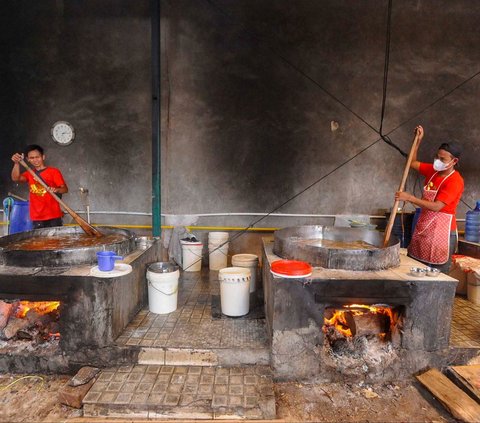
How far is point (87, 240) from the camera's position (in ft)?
15.0

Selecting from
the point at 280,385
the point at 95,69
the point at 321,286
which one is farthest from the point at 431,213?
the point at 95,69

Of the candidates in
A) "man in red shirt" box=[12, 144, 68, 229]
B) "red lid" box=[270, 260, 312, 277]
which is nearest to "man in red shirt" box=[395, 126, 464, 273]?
→ "red lid" box=[270, 260, 312, 277]

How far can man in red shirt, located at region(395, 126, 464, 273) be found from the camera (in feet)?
13.7

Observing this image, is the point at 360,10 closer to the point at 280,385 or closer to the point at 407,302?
the point at 407,302

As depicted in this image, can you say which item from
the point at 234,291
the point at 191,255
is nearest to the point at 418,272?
the point at 234,291

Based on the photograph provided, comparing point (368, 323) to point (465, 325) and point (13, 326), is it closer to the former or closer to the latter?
point (465, 325)

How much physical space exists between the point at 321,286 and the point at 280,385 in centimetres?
104

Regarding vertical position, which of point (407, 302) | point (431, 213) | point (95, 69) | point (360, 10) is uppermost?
point (360, 10)

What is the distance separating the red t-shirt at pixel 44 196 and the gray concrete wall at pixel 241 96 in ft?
4.46

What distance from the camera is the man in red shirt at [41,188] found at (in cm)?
528

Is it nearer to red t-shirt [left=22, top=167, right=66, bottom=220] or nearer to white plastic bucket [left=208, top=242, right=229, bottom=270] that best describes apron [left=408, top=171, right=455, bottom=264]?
white plastic bucket [left=208, top=242, right=229, bottom=270]

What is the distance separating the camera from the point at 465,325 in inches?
163

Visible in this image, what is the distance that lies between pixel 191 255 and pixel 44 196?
258 cm

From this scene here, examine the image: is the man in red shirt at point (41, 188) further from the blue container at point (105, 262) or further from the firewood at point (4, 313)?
the blue container at point (105, 262)
